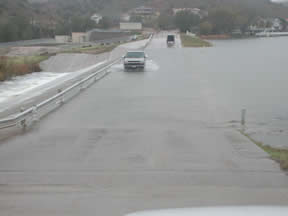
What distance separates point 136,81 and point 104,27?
11106 centimetres

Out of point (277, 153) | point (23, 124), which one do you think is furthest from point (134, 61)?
point (277, 153)

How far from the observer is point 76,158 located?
867cm

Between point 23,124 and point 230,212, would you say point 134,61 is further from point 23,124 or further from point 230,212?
point 230,212

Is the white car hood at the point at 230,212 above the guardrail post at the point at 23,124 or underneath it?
above

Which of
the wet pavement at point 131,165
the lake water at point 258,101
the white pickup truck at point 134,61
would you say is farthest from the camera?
the white pickup truck at point 134,61

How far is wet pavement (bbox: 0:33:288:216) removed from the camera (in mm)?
6047

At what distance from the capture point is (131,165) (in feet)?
26.5

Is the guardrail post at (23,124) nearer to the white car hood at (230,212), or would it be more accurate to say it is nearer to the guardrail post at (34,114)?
the guardrail post at (34,114)

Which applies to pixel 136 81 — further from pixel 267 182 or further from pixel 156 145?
pixel 267 182

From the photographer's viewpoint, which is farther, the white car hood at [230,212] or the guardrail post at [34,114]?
the guardrail post at [34,114]

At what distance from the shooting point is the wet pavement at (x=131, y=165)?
19.8ft

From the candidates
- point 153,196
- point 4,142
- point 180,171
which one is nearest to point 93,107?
point 4,142

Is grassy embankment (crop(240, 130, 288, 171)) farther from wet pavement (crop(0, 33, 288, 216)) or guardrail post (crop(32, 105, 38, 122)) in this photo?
guardrail post (crop(32, 105, 38, 122))

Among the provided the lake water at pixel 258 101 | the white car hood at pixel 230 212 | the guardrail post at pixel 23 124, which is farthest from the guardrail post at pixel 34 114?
the white car hood at pixel 230 212
